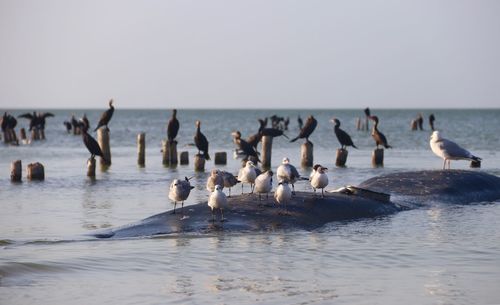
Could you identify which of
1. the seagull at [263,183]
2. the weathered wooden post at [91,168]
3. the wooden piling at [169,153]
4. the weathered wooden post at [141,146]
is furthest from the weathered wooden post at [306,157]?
the seagull at [263,183]

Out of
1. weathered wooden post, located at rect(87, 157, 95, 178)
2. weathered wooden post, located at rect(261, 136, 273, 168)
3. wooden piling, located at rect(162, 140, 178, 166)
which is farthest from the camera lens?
wooden piling, located at rect(162, 140, 178, 166)

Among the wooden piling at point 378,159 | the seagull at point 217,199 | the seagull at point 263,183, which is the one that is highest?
the seagull at point 263,183

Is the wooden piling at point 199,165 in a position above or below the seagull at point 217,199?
below

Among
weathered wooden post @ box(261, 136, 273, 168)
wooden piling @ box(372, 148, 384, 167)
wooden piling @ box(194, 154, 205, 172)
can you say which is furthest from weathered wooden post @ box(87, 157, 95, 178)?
wooden piling @ box(372, 148, 384, 167)

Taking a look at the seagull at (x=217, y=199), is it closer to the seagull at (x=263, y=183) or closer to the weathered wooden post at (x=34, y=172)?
the seagull at (x=263, y=183)

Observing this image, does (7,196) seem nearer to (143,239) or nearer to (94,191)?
(94,191)

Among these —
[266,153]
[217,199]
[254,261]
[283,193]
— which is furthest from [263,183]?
[266,153]

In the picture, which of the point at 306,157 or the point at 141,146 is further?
the point at 141,146

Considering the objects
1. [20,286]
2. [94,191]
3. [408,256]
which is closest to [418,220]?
[408,256]

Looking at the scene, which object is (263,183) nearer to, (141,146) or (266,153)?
(266,153)

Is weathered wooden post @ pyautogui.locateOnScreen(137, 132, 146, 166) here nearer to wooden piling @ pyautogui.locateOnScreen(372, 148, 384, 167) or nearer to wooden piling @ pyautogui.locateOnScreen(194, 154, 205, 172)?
wooden piling @ pyautogui.locateOnScreen(194, 154, 205, 172)

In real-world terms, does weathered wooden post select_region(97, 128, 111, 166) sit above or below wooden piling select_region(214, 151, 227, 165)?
above

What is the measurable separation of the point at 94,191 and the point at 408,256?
1246cm

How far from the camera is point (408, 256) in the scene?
1327 centimetres
